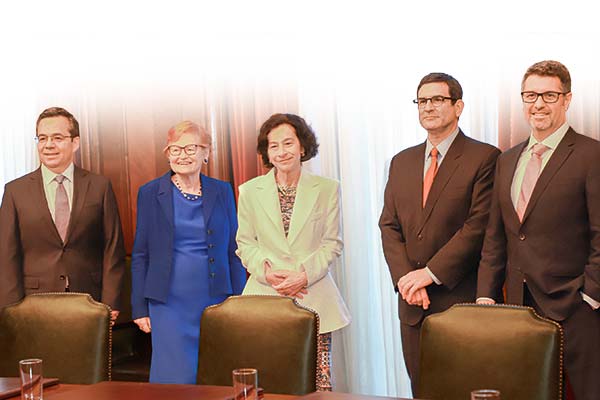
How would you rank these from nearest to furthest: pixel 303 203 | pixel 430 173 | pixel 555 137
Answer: pixel 555 137 → pixel 430 173 → pixel 303 203

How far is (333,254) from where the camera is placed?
5.42 m

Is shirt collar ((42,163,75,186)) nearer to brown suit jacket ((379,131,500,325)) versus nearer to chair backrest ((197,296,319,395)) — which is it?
brown suit jacket ((379,131,500,325))

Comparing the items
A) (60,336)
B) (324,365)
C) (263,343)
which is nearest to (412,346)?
(324,365)

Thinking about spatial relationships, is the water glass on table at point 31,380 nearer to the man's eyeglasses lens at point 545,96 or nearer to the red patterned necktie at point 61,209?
the man's eyeglasses lens at point 545,96

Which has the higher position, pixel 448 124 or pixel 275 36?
pixel 275 36

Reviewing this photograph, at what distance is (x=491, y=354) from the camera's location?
3.41m

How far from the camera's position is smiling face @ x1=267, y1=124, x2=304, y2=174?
5.43m

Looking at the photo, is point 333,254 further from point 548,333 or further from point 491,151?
point 548,333

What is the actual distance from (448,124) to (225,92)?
6.35ft

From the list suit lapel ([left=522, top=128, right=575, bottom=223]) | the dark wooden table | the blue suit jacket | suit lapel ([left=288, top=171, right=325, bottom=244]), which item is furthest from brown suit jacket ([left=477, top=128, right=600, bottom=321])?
the blue suit jacket

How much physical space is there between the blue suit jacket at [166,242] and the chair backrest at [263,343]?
171 centimetres

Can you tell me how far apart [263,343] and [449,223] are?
4.96 ft

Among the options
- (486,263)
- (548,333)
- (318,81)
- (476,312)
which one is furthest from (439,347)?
(318,81)

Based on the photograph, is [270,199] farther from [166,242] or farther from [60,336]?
[60,336]
